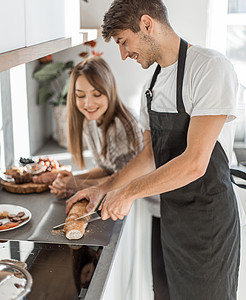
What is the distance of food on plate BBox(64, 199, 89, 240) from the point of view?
1.36 m

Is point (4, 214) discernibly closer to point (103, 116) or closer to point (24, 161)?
point (24, 161)

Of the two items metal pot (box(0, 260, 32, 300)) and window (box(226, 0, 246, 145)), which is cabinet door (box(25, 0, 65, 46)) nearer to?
metal pot (box(0, 260, 32, 300))

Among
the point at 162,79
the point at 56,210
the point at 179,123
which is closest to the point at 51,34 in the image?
the point at 162,79

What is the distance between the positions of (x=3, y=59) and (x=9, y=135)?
3.53ft

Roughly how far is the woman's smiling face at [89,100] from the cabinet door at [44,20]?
318 millimetres

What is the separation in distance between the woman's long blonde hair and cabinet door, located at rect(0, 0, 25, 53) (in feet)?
2.38

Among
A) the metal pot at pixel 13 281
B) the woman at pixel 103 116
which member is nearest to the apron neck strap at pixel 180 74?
the woman at pixel 103 116

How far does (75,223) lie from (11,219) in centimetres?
23

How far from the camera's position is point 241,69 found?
2.21 m

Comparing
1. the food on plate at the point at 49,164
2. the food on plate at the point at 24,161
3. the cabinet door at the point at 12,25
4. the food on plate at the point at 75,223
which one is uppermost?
the cabinet door at the point at 12,25

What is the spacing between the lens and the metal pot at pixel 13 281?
2.85 ft

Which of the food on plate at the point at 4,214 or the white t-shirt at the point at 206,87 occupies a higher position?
the white t-shirt at the point at 206,87

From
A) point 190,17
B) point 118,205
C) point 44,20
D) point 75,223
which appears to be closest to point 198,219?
point 118,205

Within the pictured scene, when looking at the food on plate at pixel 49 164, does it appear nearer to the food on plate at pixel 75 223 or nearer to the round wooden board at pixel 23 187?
the round wooden board at pixel 23 187
